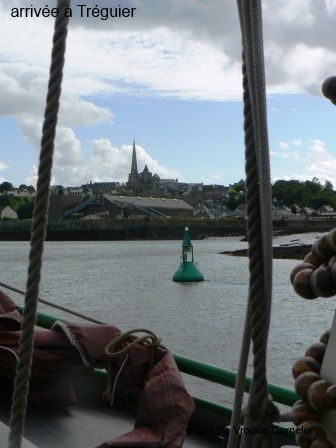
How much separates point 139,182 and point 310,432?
150 m

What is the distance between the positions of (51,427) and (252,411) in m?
1.98

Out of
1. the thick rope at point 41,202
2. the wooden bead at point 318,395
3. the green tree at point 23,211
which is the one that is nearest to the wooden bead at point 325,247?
the wooden bead at point 318,395

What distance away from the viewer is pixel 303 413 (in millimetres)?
1375

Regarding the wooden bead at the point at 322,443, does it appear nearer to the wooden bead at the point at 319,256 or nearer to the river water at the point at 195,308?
the wooden bead at the point at 319,256

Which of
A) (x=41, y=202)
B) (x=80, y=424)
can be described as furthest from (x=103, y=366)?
(x=41, y=202)

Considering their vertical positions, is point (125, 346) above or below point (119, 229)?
above

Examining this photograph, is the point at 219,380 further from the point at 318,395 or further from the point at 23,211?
the point at 23,211

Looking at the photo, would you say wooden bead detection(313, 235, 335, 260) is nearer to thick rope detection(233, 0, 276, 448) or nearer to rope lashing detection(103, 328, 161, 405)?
thick rope detection(233, 0, 276, 448)

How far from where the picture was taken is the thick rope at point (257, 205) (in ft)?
A: 4.90

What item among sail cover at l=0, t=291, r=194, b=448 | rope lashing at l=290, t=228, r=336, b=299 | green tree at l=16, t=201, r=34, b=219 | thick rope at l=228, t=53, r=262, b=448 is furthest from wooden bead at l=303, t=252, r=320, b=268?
green tree at l=16, t=201, r=34, b=219

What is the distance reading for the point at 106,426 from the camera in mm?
3303

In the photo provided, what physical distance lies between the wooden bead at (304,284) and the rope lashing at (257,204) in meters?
0.11

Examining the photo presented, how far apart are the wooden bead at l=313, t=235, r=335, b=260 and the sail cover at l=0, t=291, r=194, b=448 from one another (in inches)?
57.8

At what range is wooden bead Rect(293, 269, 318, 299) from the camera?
1395 millimetres
